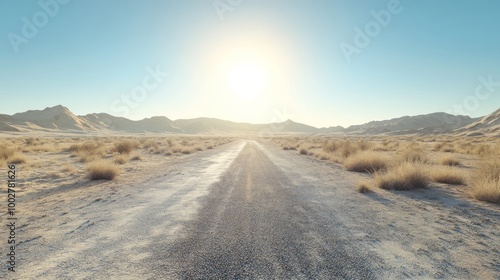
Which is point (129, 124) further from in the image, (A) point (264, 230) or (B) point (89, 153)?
(A) point (264, 230)

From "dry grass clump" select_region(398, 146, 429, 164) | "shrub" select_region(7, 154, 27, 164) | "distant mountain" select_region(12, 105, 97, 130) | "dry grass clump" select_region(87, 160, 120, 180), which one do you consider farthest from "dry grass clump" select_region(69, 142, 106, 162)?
"distant mountain" select_region(12, 105, 97, 130)

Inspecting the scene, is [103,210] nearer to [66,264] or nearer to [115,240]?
[115,240]

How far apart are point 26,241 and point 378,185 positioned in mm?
9913

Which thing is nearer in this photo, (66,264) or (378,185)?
(66,264)

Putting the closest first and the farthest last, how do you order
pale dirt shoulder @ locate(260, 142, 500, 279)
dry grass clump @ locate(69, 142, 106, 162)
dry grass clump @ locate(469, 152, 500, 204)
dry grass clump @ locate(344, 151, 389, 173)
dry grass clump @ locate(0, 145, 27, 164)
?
pale dirt shoulder @ locate(260, 142, 500, 279) → dry grass clump @ locate(469, 152, 500, 204) → dry grass clump @ locate(344, 151, 389, 173) → dry grass clump @ locate(0, 145, 27, 164) → dry grass clump @ locate(69, 142, 106, 162)

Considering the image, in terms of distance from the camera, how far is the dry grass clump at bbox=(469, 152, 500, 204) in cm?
719

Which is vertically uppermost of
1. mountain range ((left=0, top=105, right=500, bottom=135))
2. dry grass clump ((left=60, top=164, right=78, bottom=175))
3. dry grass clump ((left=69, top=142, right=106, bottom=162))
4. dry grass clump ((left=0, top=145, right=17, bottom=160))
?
mountain range ((left=0, top=105, right=500, bottom=135))

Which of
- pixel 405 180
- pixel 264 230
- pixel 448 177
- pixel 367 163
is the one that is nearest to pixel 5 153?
pixel 264 230

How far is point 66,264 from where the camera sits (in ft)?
12.0

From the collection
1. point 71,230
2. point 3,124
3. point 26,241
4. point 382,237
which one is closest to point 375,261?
point 382,237

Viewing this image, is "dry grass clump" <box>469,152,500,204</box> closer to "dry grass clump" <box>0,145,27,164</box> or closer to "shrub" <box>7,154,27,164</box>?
"dry grass clump" <box>0,145,27,164</box>

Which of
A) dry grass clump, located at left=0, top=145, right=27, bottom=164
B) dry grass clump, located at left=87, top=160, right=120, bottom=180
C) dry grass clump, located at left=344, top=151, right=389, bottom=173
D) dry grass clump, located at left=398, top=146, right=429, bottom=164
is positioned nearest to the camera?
dry grass clump, located at left=87, top=160, right=120, bottom=180

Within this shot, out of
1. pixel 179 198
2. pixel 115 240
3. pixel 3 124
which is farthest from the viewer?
pixel 3 124

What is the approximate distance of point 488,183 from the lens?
786 cm
